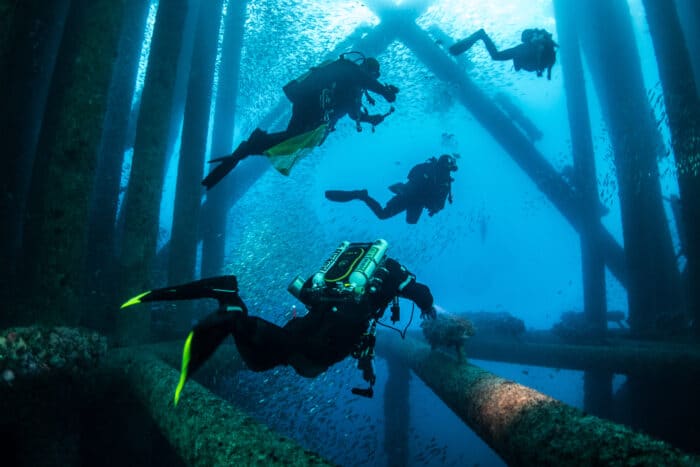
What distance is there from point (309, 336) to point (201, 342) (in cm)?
87

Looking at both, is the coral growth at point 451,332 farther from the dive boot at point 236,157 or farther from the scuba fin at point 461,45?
the scuba fin at point 461,45

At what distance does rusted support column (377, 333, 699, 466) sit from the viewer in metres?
1.60

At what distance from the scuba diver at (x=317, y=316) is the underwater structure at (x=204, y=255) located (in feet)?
1.56

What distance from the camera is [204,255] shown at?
8953 mm

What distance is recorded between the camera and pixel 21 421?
2.89 meters

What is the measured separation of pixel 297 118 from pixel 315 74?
637mm

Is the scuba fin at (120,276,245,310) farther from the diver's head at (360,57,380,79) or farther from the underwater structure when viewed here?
the diver's head at (360,57,380,79)

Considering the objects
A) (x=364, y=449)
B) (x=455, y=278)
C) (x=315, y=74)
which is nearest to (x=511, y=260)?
(x=455, y=278)

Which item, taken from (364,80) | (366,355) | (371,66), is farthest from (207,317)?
(371,66)

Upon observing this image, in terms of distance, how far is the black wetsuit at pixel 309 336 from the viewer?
213cm

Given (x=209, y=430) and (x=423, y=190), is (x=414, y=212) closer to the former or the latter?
(x=423, y=190)

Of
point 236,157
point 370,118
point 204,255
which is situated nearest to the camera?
point 236,157

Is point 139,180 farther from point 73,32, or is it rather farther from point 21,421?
point 21,421

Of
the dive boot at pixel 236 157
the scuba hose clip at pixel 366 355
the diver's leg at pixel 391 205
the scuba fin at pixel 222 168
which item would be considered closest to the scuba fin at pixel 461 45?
the diver's leg at pixel 391 205
